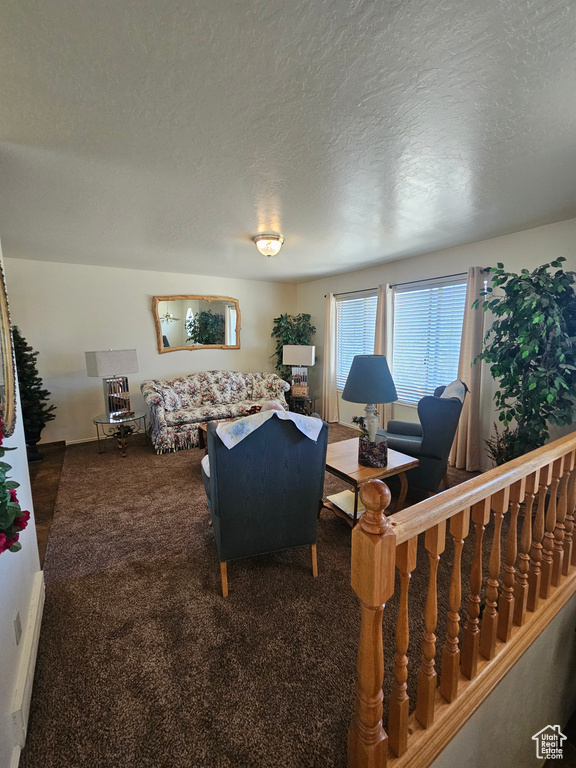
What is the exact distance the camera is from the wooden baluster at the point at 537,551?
152cm

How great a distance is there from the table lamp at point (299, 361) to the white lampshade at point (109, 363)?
2451mm

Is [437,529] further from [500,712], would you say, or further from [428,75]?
[428,75]

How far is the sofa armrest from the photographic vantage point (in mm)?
3244

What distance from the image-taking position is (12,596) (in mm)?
1307

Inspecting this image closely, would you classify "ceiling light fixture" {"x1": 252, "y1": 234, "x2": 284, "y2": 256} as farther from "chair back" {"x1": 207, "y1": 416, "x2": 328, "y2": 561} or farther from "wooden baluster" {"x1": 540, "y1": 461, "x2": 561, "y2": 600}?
"wooden baluster" {"x1": 540, "y1": 461, "x2": 561, "y2": 600}

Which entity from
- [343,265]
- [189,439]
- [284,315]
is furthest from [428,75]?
[284,315]

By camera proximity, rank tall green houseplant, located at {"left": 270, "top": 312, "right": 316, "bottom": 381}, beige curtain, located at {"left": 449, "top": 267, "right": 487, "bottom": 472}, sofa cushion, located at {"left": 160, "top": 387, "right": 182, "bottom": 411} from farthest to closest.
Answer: tall green houseplant, located at {"left": 270, "top": 312, "right": 316, "bottom": 381}
sofa cushion, located at {"left": 160, "top": 387, "right": 182, "bottom": 411}
beige curtain, located at {"left": 449, "top": 267, "right": 487, "bottom": 472}

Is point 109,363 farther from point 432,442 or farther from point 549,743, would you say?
point 549,743

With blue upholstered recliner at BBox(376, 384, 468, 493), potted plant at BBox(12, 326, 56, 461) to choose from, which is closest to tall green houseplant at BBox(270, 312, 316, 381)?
→ blue upholstered recliner at BBox(376, 384, 468, 493)

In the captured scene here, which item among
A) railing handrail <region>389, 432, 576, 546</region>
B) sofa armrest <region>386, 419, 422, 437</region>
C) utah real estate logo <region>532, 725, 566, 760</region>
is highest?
railing handrail <region>389, 432, 576, 546</region>

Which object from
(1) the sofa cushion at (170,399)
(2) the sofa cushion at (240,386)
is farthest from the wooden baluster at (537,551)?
(2) the sofa cushion at (240,386)

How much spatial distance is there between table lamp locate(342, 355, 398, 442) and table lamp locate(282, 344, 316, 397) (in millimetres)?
3148

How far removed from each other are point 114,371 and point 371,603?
13.6 feet

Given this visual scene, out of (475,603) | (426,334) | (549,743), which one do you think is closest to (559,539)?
(475,603)
